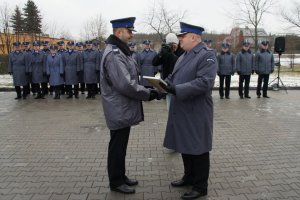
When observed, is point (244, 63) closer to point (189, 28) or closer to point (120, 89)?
point (189, 28)

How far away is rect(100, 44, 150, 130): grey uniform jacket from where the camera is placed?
3.83m

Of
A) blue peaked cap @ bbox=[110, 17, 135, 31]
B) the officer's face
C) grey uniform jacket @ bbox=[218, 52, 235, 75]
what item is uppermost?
blue peaked cap @ bbox=[110, 17, 135, 31]

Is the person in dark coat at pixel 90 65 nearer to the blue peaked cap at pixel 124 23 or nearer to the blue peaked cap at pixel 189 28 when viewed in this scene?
the blue peaked cap at pixel 124 23

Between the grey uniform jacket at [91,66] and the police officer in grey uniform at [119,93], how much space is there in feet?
28.7

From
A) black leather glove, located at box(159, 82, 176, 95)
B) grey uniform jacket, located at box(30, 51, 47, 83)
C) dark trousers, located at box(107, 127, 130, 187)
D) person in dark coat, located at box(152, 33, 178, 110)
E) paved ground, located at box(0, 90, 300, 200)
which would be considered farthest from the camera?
grey uniform jacket, located at box(30, 51, 47, 83)

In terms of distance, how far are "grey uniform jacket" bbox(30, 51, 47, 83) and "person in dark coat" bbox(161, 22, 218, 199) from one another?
9.70m

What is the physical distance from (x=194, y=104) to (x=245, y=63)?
918 cm

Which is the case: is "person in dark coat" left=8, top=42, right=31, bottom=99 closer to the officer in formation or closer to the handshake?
the officer in formation

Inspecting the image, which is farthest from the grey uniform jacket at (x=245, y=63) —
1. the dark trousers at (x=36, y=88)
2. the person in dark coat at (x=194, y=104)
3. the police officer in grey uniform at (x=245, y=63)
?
the person in dark coat at (x=194, y=104)

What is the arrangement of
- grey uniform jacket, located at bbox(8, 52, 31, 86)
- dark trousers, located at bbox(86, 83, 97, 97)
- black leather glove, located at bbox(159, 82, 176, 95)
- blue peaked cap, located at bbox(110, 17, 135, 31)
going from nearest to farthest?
black leather glove, located at bbox(159, 82, 176, 95)
blue peaked cap, located at bbox(110, 17, 135, 31)
grey uniform jacket, located at bbox(8, 52, 31, 86)
dark trousers, located at bbox(86, 83, 97, 97)

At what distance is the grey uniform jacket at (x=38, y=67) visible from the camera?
1272cm

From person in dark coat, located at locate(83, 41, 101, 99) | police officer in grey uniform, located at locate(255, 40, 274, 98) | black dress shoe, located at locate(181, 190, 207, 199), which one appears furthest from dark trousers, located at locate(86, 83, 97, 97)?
black dress shoe, located at locate(181, 190, 207, 199)

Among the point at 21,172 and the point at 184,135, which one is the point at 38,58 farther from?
the point at 184,135

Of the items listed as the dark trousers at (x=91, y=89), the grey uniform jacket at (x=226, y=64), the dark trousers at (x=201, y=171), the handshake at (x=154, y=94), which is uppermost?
the grey uniform jacket at (x=226, y=64)
